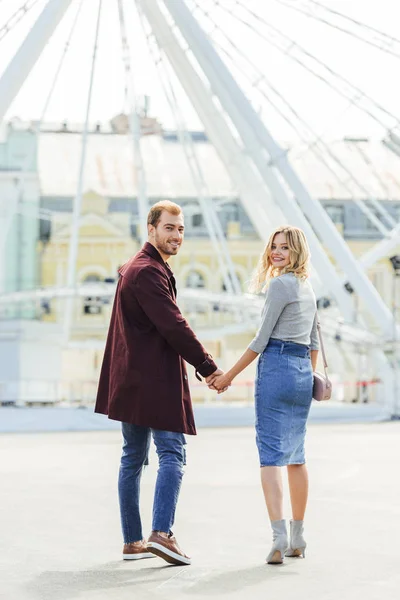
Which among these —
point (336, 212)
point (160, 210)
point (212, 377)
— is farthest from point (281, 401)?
point (336, 212)

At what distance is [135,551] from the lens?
23.8ft

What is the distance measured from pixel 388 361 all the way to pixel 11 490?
1949 centimetres

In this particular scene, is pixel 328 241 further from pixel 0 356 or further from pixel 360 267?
pixel 0 356

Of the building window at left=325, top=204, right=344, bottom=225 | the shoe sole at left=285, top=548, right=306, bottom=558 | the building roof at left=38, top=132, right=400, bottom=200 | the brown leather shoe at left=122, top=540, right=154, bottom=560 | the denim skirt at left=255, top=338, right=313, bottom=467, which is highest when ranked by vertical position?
the building roof at left=38, top=132, right=400, bottom=200

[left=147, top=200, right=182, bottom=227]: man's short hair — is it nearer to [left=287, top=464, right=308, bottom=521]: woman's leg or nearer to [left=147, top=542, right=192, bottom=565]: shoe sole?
[left=287, top=464, right=308, bottom=521]: woman's leg

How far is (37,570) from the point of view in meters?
6.83

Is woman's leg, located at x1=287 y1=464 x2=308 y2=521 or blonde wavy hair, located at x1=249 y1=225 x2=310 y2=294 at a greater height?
blonde wavy hair, located at x1=249 y1=225 x2=310 y2=294

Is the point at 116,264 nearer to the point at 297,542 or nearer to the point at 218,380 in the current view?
the point at 218,380

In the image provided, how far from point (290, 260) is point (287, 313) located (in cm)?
28

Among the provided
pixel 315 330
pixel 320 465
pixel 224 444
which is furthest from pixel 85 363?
pixel 315 330

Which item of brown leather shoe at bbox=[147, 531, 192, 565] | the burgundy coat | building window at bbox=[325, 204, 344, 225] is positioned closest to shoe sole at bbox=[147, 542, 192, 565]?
brown leather shoe at bbox=[147, 531, 192, 565]

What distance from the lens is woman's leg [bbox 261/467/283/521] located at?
282 inches

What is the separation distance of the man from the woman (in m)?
0.29

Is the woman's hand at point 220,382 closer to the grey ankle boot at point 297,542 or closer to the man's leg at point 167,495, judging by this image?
the man's leg at point 167,495
